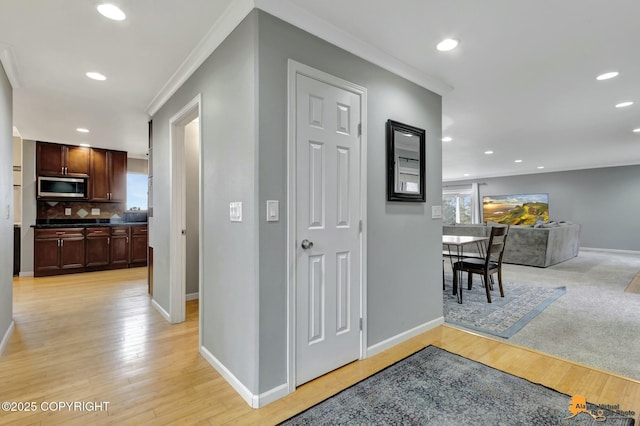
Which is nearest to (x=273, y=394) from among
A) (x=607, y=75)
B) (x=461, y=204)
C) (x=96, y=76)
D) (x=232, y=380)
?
(x=232, y=380)

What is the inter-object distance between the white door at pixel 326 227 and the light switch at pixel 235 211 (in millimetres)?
370

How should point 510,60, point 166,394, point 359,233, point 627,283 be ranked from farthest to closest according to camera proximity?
point 627,283
point 510,60
point 359,233
point 166,394

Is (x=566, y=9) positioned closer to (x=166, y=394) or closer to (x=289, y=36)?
(x=289, y=36)

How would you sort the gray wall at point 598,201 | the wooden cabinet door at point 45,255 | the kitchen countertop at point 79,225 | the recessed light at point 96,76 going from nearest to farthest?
the recessed light at point 96,76 → the wooden cabinet door at point 45,255 → the kitchen countertop at point 79,225 → the gray wall at point 598,201

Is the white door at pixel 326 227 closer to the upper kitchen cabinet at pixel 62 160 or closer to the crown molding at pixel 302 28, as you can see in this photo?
the crown molding at pixel 302 28

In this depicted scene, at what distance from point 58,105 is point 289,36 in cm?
345

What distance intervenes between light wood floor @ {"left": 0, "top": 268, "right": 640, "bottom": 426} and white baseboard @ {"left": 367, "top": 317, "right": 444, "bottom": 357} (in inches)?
2.0

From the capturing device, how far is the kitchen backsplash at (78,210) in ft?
19.2

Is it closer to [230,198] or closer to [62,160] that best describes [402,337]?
[230,198]

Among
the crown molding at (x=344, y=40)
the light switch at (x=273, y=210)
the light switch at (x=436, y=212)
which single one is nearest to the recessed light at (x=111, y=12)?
the crown molding at (x=344, y=40)

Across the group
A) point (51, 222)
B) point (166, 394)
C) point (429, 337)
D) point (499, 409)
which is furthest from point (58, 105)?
point (499, 409)

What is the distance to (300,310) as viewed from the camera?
6.59ft

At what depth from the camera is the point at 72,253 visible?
18.6ft

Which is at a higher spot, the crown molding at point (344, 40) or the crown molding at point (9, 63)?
the crown molding at point (9, 63)
